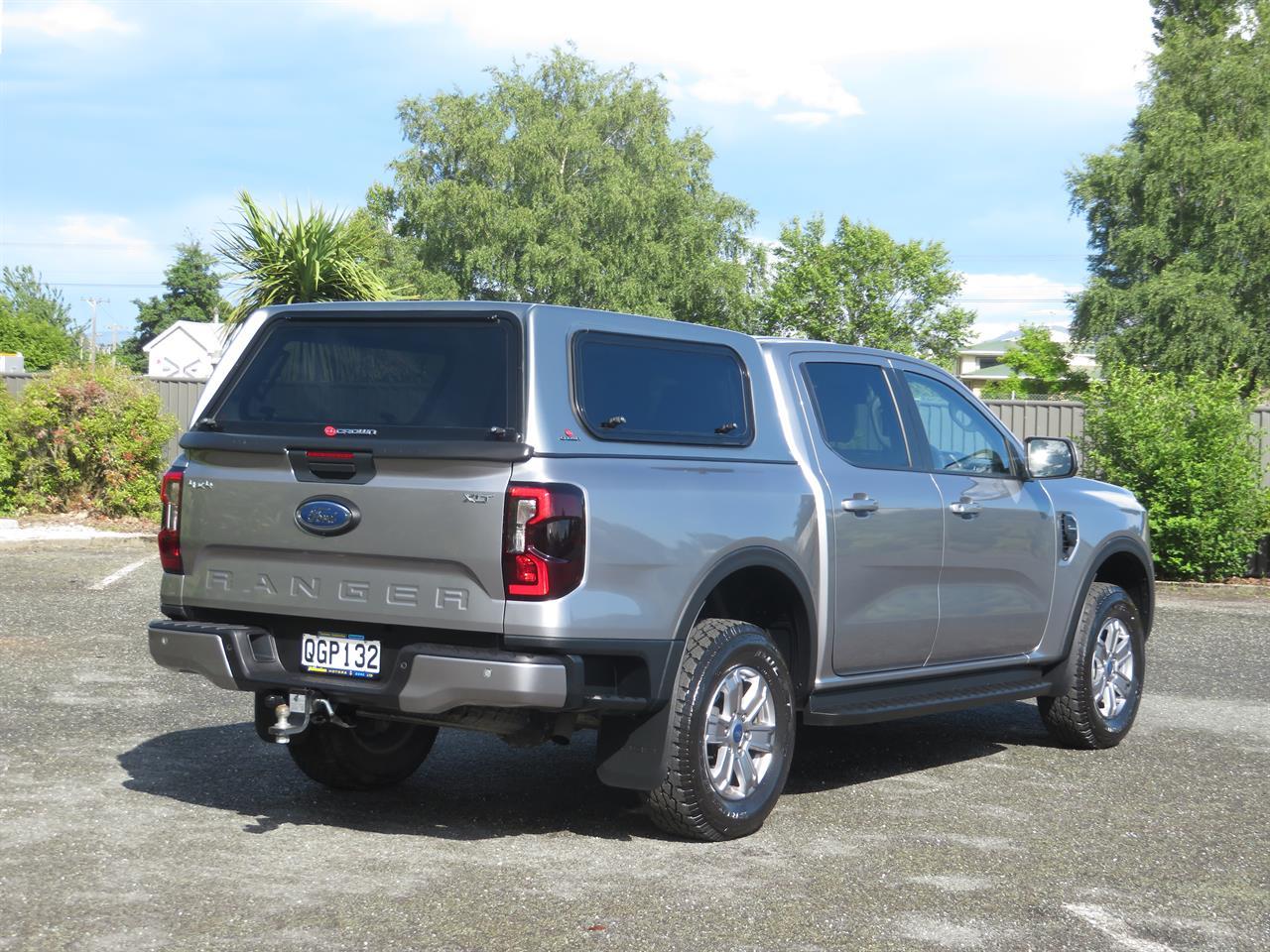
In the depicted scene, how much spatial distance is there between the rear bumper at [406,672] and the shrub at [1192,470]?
13.5 meters

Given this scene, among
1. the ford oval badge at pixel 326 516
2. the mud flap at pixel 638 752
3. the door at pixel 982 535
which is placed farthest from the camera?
the door at pixel 982 535

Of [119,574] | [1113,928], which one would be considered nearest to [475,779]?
[1113,928]

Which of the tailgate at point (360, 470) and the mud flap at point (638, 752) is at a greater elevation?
the tailgate at point (360, 470)

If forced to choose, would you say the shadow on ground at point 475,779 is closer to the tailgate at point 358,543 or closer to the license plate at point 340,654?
the license plate at point 340,654

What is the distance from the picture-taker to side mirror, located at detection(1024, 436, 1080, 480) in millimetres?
7578

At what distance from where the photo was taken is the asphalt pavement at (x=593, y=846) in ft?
15.3

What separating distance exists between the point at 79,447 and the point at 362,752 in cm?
1497

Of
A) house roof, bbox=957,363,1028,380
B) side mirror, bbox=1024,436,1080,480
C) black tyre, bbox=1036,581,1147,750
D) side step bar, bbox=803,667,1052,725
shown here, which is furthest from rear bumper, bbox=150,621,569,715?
house roof, bbox=957,363,1028,380

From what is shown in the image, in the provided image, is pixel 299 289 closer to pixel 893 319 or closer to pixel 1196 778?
pixel 1196 778

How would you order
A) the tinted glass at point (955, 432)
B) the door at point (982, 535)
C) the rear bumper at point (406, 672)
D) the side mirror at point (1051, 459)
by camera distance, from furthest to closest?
the side mirror at point (1051, 459)
the tinted glass at point (955, 432)
the door at point (982, 535)
the rear bumper at point (406, 672)

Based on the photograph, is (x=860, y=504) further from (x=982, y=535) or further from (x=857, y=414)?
(x=982, y=535)

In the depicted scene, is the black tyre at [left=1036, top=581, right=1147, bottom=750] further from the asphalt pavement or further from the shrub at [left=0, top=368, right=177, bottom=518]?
the shrub at [left=0, top=368, right=177, bottom=518]

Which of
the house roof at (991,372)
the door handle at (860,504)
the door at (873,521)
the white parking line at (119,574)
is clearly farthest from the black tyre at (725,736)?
the house roof at (991,372)

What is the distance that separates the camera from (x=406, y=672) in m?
5.25
